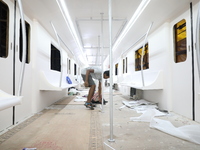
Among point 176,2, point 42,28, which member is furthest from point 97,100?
point 176,2

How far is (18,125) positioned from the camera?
2.04m

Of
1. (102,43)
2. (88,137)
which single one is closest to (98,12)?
(102,43)

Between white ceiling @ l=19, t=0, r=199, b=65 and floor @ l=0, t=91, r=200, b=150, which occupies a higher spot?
white ceiling @ l=19, t=0, r=199, b=65

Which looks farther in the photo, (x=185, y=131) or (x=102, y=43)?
(x=102, y=43)

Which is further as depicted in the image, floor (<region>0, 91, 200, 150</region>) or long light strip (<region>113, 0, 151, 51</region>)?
long light strip (<region>113, 0, 151, 51</region>)

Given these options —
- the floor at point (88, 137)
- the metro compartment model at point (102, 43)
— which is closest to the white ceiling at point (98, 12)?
the metro compartment model at point (102, 43)

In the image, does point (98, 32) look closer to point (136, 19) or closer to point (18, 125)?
point (136, 19)

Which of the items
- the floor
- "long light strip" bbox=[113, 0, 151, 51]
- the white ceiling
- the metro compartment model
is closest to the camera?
the floor

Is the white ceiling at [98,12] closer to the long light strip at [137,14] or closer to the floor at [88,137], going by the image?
the long light strip at [137,14]

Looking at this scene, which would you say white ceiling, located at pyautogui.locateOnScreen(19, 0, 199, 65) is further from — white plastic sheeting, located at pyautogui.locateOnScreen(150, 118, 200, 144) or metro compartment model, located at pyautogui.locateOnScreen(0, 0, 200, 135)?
white plastic sheeting, located at pyautogui.locateOnScreen(150, 118, 200, 144)

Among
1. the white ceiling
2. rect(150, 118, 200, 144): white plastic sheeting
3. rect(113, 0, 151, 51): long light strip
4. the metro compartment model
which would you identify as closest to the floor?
rect(150, 118, 200, 144): white plastic sheeting

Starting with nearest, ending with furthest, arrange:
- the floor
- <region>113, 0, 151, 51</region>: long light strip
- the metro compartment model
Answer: the floor → the metro compartment model → <region>113, 0, 151, 51</region>: long light strip

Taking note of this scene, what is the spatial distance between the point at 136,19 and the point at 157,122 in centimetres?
214

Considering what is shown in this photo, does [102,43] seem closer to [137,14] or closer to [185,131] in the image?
[137,14]
